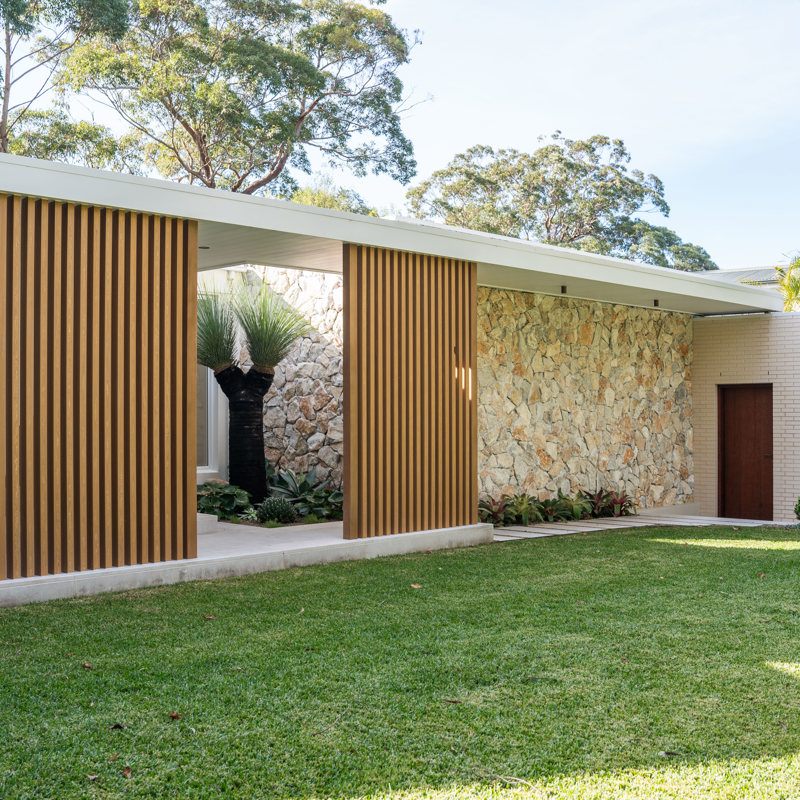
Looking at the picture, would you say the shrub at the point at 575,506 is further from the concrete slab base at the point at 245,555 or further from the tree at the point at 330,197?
the tree at the point at 330,197

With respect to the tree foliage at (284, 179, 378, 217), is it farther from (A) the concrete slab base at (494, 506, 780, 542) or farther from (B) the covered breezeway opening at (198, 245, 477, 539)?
(B) the covered breezeway opening at (198, 245, 477, 539)

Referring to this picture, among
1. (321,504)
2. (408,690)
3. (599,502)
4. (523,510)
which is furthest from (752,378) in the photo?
(408,690)

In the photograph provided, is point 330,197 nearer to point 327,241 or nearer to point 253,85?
point 253,85

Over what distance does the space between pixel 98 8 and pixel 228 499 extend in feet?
48.7

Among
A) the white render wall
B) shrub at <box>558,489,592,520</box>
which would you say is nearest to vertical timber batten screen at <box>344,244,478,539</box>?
shrub at <box>558,489,592,520</box>

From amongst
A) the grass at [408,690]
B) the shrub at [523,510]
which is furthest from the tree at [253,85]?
the grass at [408,690]

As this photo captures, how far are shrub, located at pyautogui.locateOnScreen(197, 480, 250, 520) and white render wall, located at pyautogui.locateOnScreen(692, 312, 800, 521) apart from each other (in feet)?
24.4

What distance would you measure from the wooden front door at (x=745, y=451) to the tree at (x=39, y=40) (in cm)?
1591

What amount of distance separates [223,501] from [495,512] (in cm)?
324

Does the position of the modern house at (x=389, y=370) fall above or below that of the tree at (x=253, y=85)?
below

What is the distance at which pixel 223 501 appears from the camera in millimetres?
10977

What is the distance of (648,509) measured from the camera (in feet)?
45.0

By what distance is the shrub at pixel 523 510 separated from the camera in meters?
11.4

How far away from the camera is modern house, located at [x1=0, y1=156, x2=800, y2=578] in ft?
21.3
